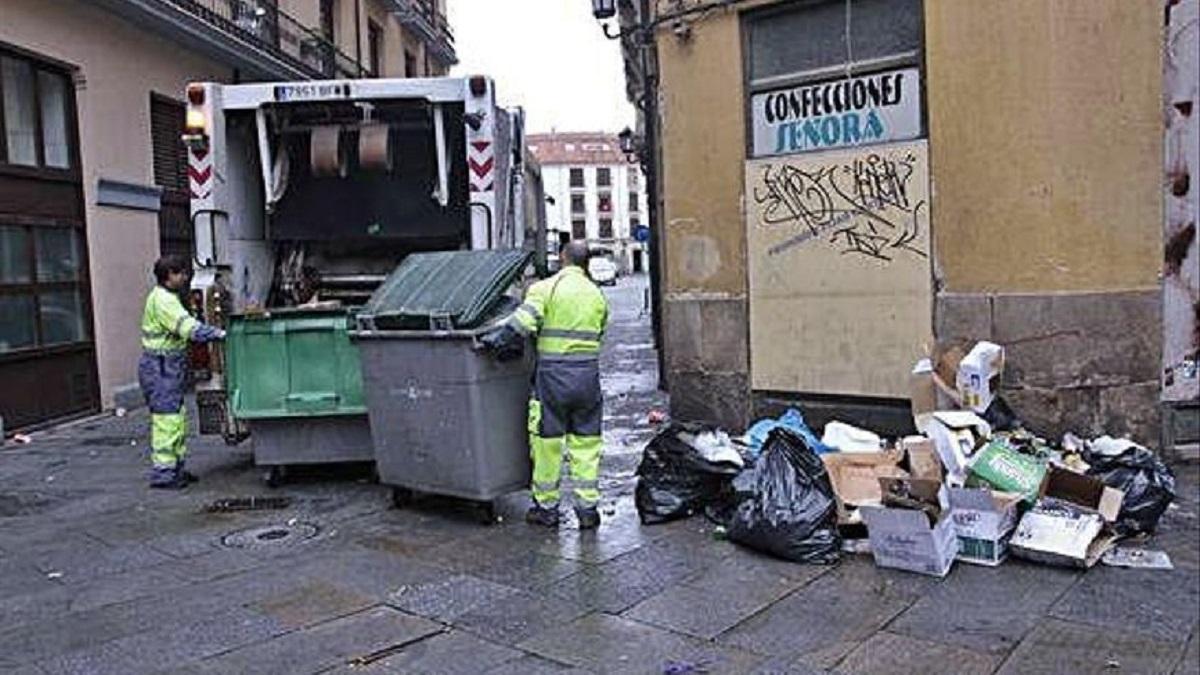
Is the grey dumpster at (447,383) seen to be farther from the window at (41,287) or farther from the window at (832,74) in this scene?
the window at (41,287)

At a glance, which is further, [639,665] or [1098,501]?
[1098,501]

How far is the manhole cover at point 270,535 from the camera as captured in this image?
544 cm

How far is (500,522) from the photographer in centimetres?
567

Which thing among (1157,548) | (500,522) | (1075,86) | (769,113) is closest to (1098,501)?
(1157,548)

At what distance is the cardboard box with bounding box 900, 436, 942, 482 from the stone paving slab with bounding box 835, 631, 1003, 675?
1.34m

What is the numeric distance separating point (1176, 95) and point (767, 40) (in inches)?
105

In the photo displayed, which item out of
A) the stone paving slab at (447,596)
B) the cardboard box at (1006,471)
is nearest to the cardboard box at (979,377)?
the cardboard box at (1006,471)

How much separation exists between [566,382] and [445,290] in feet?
2.99

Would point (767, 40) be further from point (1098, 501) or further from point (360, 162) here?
point (1098, 501)

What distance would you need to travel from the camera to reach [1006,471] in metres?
4.80

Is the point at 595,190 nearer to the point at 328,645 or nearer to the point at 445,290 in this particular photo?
the point at 445,290

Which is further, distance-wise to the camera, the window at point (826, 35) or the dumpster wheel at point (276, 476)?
the dumpster wheel at point (276, 476)

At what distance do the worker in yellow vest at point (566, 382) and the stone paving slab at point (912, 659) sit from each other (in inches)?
77.6

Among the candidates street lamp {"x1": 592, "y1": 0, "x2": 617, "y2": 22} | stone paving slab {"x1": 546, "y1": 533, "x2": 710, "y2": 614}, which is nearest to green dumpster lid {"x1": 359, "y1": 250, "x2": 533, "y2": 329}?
stone paving slab {"x1": 546, "y1": 533, "x2": 710, "y2": 614}
